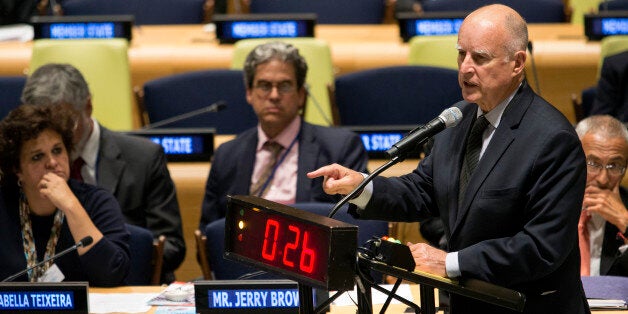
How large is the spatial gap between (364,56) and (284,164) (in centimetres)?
155

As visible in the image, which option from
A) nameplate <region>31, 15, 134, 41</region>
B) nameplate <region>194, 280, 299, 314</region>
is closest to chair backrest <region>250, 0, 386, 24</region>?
nameplate <region>31, 15, 134, 41</region>

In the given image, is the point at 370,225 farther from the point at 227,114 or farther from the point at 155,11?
the point at 155,11

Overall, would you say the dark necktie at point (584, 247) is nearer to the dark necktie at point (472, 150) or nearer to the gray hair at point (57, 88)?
the dark necktie at point (472, 150)

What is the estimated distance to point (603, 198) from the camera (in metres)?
3.03

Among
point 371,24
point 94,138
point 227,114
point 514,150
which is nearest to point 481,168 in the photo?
point 514,150

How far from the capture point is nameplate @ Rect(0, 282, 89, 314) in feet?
8.34

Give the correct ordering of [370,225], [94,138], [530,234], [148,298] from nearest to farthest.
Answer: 1. [530,234]
2. [148,298]
3. [370,225]
4. [94,138]

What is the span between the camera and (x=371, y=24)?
6.16 meters

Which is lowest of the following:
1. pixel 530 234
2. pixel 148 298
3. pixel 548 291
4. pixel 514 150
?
pixel 148 298

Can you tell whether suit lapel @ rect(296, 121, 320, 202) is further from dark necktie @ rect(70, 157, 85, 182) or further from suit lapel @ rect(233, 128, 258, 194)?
dark necktie @ rect(70, 157, 85, 182)

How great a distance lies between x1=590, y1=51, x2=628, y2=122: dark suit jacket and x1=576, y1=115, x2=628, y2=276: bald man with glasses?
1193 mm

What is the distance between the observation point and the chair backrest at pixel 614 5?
5547 millimetres

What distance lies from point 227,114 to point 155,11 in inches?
72.2

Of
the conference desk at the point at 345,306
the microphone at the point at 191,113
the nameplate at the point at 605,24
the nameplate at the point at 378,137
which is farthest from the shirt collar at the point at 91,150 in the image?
the nameplate at the point at 605,24
